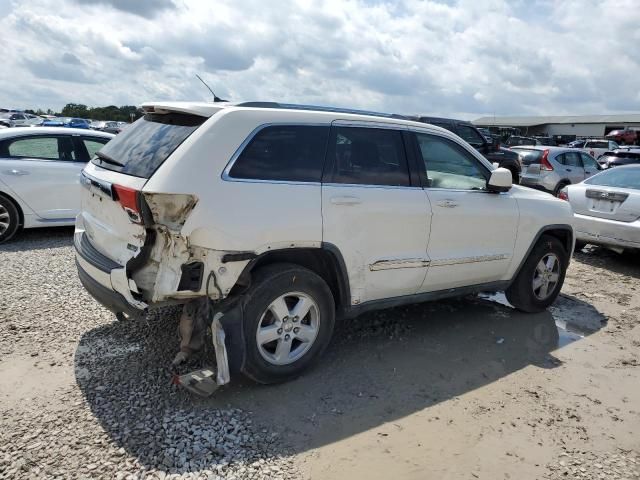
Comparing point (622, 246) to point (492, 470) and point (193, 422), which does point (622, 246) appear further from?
point (193, 422)

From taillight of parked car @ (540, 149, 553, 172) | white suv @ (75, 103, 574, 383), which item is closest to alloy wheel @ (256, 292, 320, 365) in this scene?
white suv @ (75, 103, 574, 383)

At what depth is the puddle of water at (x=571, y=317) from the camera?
493cm

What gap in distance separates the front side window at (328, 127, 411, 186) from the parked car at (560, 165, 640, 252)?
3.90 meters

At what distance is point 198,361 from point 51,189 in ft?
15.7

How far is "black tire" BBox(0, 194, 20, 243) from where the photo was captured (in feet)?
22.9

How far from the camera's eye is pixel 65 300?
4.89 metres

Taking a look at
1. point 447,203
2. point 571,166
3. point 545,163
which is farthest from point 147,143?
point 571,166

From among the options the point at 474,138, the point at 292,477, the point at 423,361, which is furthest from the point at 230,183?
the point at 474,138

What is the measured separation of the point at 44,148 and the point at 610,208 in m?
8.20

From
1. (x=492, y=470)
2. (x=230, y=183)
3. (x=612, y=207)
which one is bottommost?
(x=492, y=470)

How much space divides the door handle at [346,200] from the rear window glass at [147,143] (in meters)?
1.04

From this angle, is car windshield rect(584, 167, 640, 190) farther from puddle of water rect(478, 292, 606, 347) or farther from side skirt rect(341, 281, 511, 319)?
side skirt rect(341, 281, 511, 319)

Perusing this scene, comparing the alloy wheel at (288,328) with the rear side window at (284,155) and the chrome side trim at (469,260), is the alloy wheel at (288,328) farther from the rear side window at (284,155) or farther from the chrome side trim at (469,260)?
the chrome side trim at (469,260)

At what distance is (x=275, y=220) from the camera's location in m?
3.29
